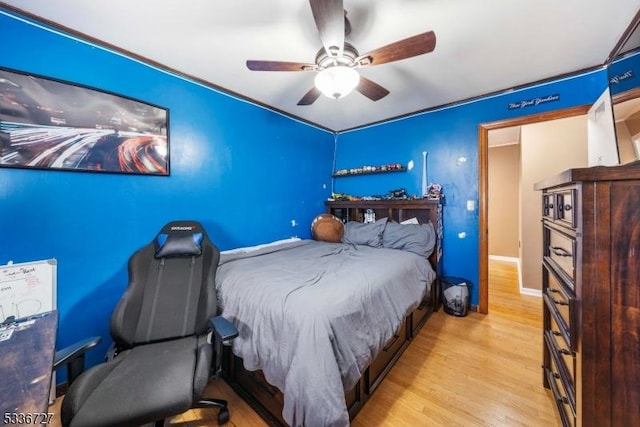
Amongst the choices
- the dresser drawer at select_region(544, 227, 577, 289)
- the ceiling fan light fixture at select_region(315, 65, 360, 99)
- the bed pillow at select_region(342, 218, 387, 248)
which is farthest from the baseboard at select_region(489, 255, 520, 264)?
the ceiling fan light fixture at select_region(315, 65, 360, 99)

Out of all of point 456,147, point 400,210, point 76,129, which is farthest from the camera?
point 400,210

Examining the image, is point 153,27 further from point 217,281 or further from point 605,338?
point 605,338

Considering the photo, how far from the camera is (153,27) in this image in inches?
65.5

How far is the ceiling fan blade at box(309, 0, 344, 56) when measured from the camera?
1.15 m

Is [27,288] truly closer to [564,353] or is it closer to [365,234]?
[365,234]

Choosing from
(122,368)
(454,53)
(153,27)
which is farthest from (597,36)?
(122,368)

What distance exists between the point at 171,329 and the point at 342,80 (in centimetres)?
196

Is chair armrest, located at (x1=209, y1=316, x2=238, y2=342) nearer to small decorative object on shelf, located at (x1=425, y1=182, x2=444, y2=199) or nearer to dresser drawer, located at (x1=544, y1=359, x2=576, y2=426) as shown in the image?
dresser drawer, located at (x1=544, y1=359, x2=576, y2=426)

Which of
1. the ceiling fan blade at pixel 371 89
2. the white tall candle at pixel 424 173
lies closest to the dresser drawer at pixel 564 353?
the ceiling fan blade at pixel 371 89

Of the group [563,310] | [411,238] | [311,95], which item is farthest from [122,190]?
[563,310]

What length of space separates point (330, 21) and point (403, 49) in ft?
1.56

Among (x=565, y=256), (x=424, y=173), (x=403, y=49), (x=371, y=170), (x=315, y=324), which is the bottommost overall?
(x=315, y=324)

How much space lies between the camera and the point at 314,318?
115 cm

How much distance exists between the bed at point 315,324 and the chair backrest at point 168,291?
0.17m
